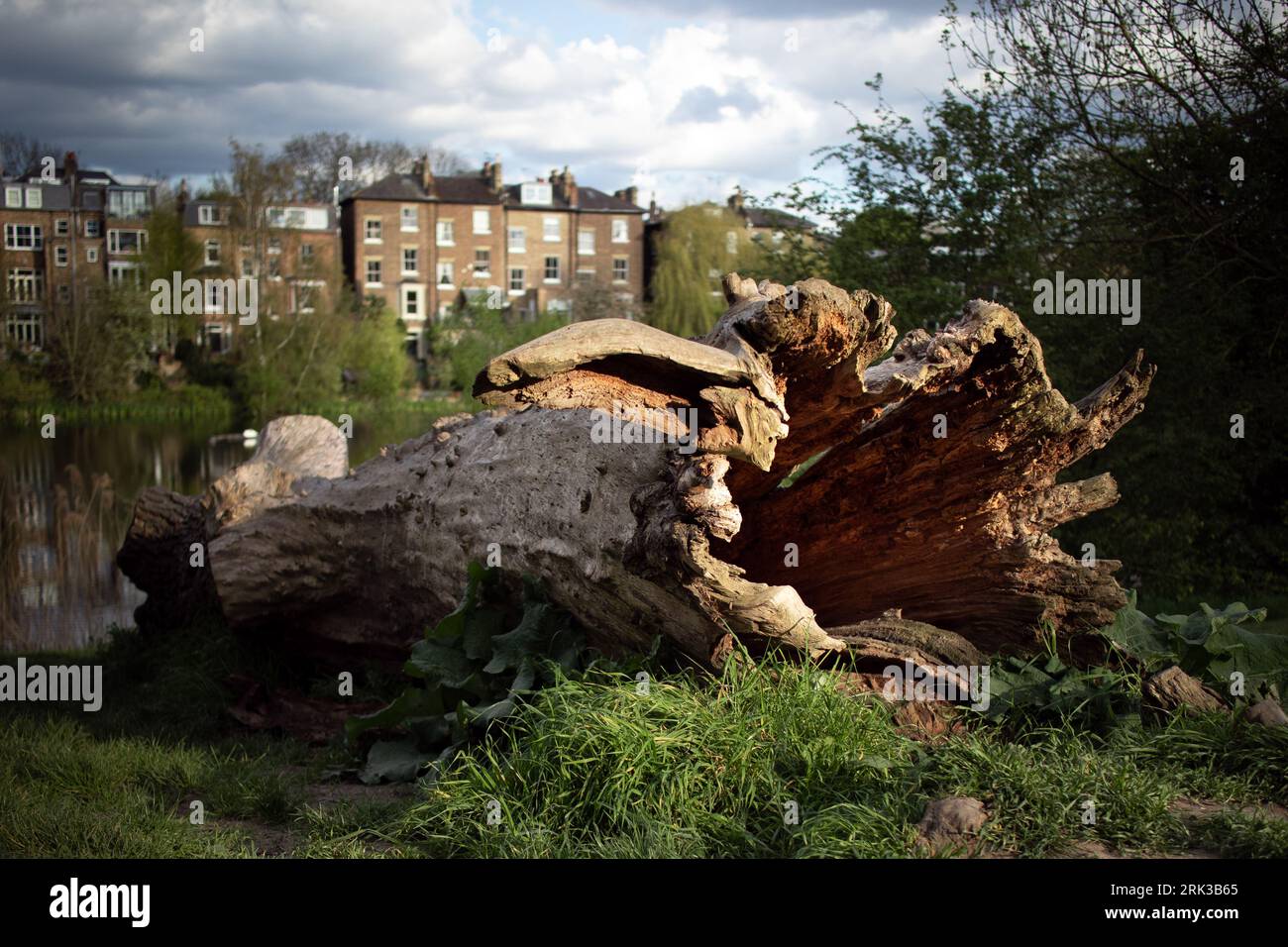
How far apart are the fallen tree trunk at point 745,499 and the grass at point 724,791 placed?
509 mm

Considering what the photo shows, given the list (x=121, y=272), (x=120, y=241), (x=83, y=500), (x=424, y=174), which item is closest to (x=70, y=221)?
(x=120, y=241)

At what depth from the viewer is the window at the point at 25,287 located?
3793cm

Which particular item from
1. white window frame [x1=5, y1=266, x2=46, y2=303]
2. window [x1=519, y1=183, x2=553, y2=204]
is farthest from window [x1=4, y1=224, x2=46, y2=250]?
window [x1=519, y1=183, x2=553, y2=204]

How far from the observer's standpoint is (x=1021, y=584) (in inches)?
234

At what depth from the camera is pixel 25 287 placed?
43188 mm

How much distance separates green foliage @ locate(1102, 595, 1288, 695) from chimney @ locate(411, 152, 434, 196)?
2505 inches

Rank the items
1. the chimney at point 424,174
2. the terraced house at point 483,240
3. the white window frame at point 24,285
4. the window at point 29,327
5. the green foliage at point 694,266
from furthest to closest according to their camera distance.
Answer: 1. the chimney at point 424,174
2. the terraced house at point 483,240
3. the green foliage at point 694,266
4. the window at point 29,327
5. the white window frame at point 24,285

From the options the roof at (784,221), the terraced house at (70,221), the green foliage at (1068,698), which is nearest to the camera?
the green foliage at (1068,698)

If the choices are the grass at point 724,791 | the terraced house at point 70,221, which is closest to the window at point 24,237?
the terraced house at point 70,221

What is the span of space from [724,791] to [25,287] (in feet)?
152

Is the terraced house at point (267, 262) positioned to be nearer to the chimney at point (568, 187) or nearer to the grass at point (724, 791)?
the chimney at point (568, 187)

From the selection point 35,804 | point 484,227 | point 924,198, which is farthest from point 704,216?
point 35,804

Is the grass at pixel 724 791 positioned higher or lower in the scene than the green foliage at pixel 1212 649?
lower
